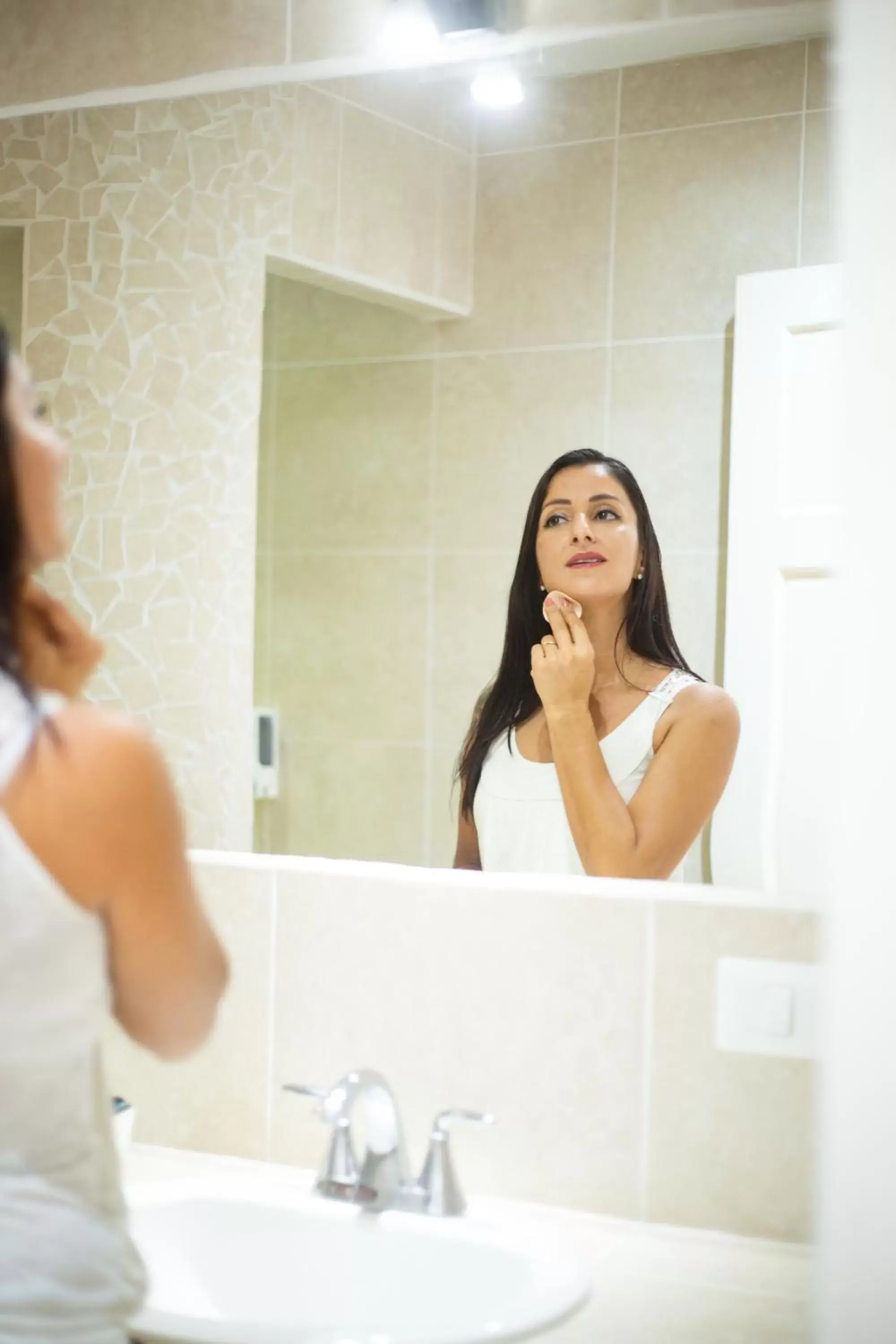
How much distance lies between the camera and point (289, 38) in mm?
1438

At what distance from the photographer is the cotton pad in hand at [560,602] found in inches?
49.4

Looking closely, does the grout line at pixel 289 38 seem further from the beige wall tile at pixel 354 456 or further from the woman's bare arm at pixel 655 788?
the woman's bare arm at pixel 655 788

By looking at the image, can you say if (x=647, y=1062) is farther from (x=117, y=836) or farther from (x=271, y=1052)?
(x=117, y=836)

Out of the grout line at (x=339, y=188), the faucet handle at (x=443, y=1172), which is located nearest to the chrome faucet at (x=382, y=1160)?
the faucet handle at (x=443, y=1172)

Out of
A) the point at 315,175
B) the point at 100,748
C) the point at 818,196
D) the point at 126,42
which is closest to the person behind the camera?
the point at 100,748

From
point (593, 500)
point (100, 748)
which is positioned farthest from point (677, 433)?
point (100, 748)

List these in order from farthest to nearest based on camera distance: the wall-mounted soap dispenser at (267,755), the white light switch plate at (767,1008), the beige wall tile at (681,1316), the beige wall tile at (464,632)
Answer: the wall-mounted soap dispenser at (267,755) < the beige wall tile at (464,632) < the white light switch plate at (767,1008) < the beige wall tile at (681,1316)

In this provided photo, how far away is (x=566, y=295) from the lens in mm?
1278

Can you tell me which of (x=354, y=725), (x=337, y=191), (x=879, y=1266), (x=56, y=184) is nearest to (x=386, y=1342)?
(x=879, y=1266)

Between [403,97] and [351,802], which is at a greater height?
[403,97]

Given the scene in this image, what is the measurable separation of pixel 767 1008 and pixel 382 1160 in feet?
1.19

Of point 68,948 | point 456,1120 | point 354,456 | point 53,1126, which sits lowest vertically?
point 456,1120

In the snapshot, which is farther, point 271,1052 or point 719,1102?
point 271,1052

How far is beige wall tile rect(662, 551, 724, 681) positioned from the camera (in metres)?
1.22
